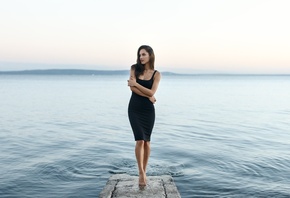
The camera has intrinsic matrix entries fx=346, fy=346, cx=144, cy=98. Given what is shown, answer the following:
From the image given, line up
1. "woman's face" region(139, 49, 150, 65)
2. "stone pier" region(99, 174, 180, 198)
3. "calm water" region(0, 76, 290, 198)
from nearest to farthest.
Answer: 1. "stone pier" region(99, 174, 180, 198)
2. "woman's face" region(139, 49, 150, 65)
3. "calm water" region(0, 76, 290, 198)

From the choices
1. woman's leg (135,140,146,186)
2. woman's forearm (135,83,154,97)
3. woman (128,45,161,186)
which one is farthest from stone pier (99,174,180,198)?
woman's forearm (135,83,154,97)

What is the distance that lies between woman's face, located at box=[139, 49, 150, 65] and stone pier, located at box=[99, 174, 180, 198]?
8.53 ft

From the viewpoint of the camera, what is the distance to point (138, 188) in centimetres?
719

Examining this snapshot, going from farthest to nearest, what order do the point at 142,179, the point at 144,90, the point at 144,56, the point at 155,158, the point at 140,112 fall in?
the point at 155,158
the point at 142,179
the point at 140,112
the point at 144,56
the point at 144,90

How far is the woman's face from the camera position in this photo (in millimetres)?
6977

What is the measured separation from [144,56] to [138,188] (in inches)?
108

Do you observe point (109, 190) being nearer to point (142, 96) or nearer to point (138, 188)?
point (138, 188)

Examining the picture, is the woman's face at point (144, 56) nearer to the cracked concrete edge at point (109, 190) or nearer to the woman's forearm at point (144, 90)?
the woman's forearm at point (144, 90)

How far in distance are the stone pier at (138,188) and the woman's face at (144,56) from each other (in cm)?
260

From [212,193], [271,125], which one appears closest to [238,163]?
[212,193]

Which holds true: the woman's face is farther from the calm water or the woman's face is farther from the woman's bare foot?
the calm water

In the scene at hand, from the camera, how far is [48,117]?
28656mm

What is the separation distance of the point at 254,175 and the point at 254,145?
5775 mm

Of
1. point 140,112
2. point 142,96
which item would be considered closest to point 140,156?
point 140,112
